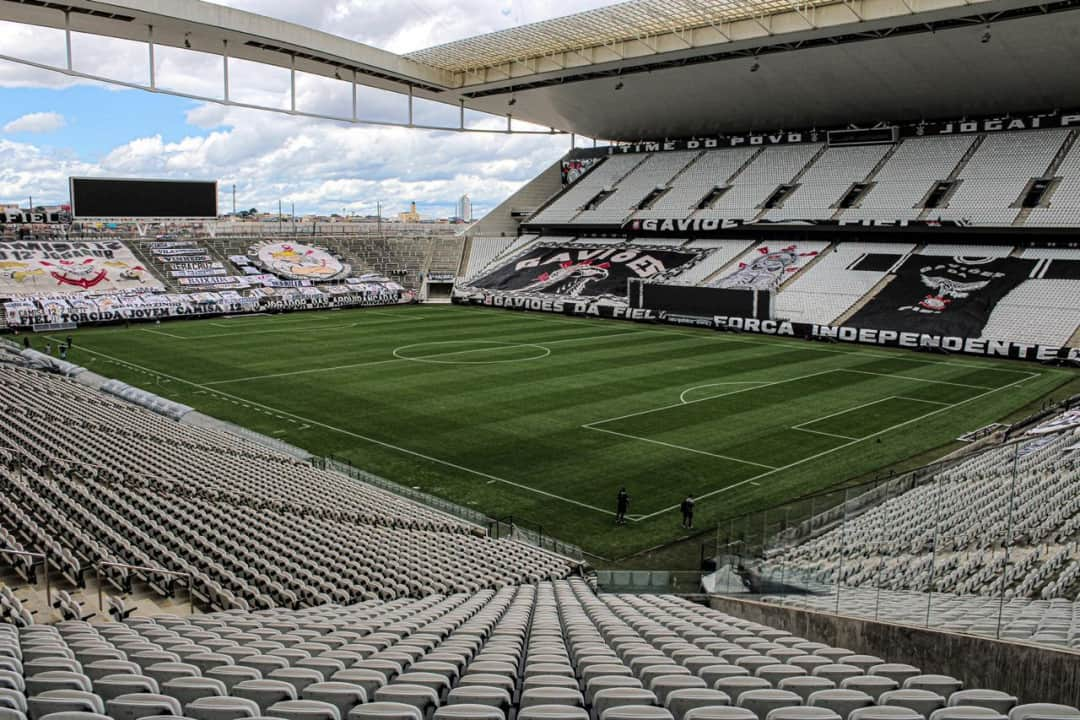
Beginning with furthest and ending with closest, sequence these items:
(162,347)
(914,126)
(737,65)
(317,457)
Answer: (914,126)
(737,65)
(162,347)
(317,457)

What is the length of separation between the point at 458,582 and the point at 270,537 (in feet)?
11.1

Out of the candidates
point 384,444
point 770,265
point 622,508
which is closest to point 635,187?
point 770,265

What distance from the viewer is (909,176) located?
2330 inches

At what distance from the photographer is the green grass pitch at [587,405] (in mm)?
23062

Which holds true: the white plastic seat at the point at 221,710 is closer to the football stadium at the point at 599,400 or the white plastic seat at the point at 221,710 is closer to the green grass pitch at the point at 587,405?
the football stadium at the point at 599,400

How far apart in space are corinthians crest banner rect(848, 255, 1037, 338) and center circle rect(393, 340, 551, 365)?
18.4 meters

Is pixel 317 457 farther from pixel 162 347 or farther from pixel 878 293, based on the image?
pixel 878 293

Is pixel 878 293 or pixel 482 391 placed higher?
pixel 878 293

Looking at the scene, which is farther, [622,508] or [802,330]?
[802,330]

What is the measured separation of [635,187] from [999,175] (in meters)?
28.2

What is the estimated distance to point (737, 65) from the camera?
56406 mm

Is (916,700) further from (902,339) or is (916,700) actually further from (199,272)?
(199,272)

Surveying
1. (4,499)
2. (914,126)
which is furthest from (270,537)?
(914,126)

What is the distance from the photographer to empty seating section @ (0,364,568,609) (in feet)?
41.9
